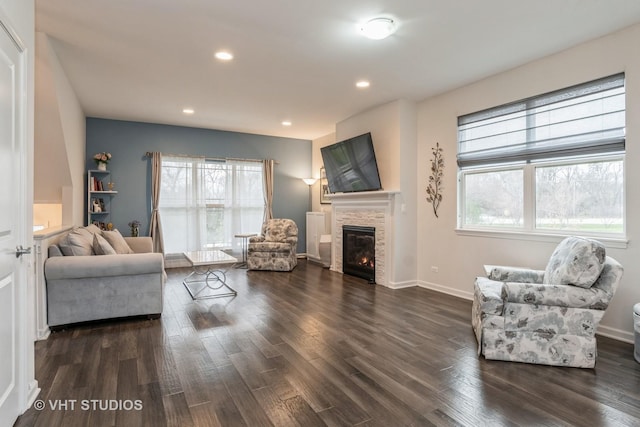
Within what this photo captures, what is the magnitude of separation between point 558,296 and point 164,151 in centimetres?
650

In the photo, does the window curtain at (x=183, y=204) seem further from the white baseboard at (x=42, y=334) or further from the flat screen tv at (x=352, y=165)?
the white baseboard at (x=42, y=334)

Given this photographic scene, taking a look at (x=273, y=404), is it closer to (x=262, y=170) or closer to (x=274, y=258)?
(x=274, y=258)

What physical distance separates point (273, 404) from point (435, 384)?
1.08 metres

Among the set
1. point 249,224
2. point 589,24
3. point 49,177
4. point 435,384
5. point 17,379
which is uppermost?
point 589,24

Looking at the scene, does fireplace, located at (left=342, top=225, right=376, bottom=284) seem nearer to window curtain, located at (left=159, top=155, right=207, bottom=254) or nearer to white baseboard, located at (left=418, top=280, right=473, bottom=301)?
white baseboard, located at (left=418, top=280, right=473, bottom=301)

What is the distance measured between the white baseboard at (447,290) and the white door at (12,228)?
173 inches

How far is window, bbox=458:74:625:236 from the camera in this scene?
3.24 metres

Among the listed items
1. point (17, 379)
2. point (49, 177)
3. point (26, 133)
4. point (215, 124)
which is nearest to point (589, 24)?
point (26, 133)

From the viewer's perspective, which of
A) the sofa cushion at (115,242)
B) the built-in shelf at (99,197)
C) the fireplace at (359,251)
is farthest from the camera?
the built-in shelf at (99,197)

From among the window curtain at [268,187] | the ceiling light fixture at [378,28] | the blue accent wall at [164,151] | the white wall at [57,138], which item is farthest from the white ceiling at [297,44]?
the window curtain at [268,187]

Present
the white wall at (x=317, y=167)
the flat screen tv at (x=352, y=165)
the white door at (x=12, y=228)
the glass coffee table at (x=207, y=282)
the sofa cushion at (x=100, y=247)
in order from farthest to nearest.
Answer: the white wall at (x=317, y=167)
the flat screen tv at (x=352, y=165)
the glass coffee table at (x=207, y=282)
the sofa cushion at (x=100, y=247)
the white door at (x=12, y=228)

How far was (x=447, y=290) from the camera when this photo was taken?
476cm

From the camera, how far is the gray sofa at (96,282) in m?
3.26

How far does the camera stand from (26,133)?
205 centimetres
